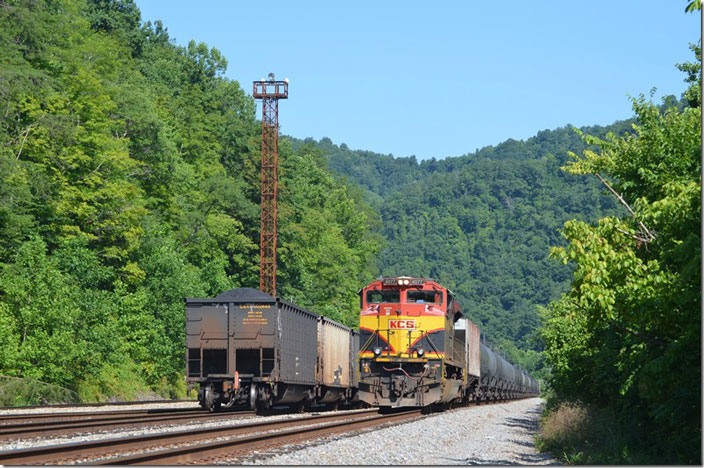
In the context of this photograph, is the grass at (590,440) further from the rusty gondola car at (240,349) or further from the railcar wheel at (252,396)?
the railcar wheel at (252,396)

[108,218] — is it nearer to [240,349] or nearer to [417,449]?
[240,349]

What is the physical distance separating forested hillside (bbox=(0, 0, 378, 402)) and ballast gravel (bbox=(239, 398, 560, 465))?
19.9 metres

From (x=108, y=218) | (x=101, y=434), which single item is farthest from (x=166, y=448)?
(x=108, y=218)

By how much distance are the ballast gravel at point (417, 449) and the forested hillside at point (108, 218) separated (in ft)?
65.3

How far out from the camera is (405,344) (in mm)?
29734

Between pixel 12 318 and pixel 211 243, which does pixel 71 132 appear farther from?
pixel 211 243

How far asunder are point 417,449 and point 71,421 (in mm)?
Result: 9133

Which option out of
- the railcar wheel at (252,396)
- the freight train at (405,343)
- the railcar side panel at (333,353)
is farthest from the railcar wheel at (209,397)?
the railcar side panel at (333,353)

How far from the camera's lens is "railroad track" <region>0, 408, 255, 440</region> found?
61.2 feet

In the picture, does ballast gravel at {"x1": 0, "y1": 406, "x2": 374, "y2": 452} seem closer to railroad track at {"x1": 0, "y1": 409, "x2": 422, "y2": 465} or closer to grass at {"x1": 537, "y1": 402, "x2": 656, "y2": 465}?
railroad track at {"x1": 0, "y1": 409, "x2": 422, "y2": 465}

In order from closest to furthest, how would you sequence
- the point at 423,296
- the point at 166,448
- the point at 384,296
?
the point at 166,448 < the point at 423,296 < the point at 384,296

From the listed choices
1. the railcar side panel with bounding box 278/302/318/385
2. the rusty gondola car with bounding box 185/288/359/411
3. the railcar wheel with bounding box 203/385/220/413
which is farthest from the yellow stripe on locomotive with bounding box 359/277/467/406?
the railcar wheel with bounding box 203/385/220/413

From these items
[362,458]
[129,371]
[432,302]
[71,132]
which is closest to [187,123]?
[71,132]

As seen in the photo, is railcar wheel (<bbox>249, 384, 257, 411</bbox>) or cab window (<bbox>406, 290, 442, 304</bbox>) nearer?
railcar wheel (<bbox>249, 384, 257, 411</bbox>)
